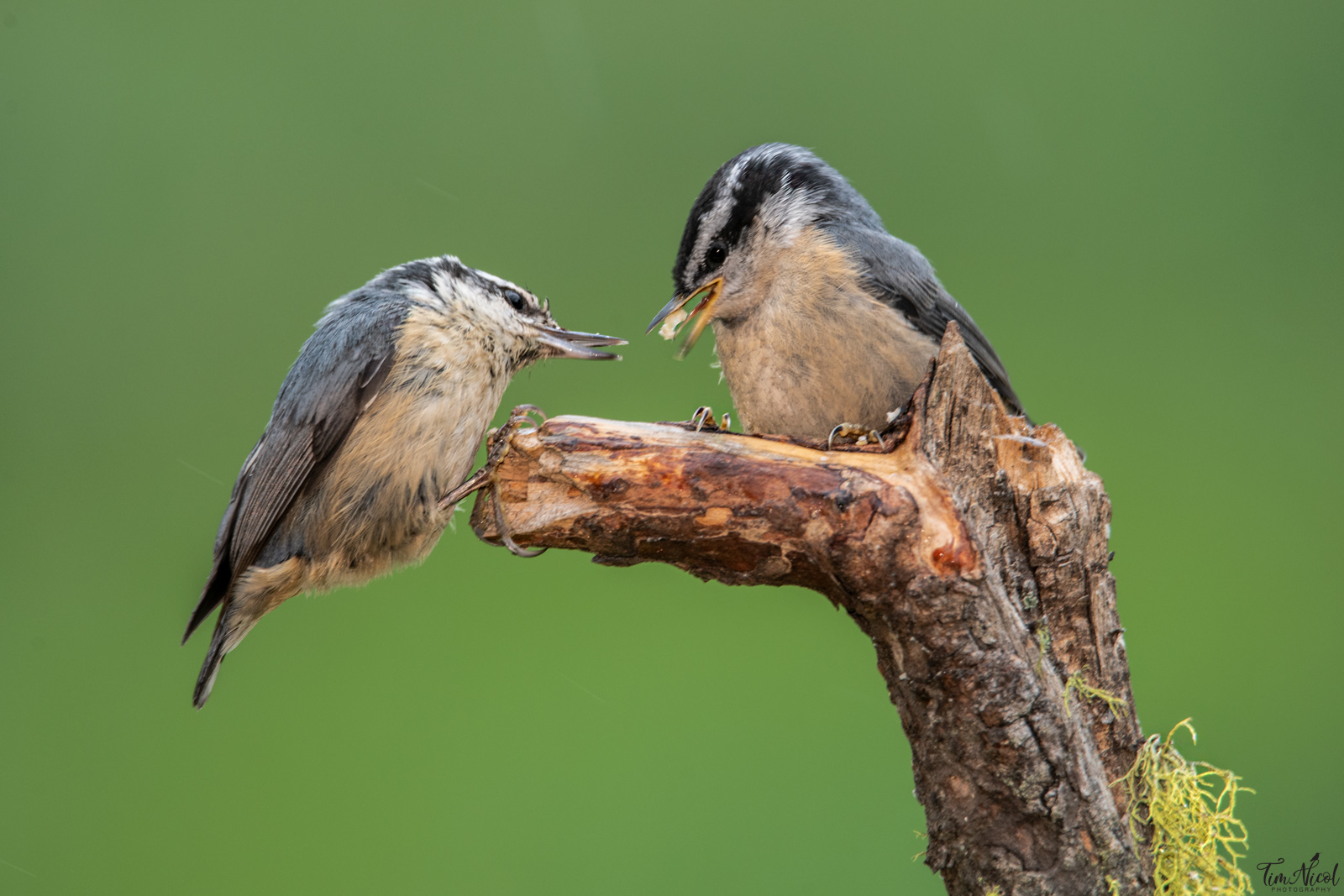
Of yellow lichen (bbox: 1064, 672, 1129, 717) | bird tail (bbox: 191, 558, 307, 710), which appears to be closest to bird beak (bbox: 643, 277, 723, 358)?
bird tail (bbox: 191, 558, 307, 710)

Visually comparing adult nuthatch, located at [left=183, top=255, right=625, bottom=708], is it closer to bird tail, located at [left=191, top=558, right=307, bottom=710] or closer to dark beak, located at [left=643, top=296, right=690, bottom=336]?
bird tail, located at [left=191, top=558, right=307, bottom=710]

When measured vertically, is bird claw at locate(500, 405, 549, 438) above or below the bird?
below

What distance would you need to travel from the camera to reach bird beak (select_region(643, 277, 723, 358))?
86.0 inches

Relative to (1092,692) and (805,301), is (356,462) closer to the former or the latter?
(805,301)

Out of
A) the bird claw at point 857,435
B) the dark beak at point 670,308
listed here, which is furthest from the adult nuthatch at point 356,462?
the bird claw at point 857,435

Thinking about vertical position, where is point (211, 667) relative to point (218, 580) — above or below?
below

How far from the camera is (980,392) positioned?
1.63 m

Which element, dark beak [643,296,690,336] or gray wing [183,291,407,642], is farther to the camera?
dark beak [643,296,690,336]

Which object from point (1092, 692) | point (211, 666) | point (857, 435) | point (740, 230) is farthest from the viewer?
point (740, 230)

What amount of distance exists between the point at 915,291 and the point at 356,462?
4.14ft

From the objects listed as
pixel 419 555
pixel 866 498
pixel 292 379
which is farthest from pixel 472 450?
pixel 866 498
